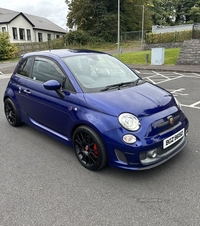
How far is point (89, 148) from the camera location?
3.23 metres

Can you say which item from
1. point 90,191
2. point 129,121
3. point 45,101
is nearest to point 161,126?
point 129,121

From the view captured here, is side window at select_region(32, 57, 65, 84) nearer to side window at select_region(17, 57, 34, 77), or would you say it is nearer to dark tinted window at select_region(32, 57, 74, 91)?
dark tinted window at select_region(32, 57, 74, 91)

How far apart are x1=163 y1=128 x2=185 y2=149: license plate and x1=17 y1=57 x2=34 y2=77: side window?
9.33 feet

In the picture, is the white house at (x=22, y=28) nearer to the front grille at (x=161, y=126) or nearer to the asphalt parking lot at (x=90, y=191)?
the asphalt parking lot at (x=90, y=191)

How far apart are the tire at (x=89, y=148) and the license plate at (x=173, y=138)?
0.79 m

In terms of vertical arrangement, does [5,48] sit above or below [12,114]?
above

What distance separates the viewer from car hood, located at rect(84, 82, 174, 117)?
3.00 meters

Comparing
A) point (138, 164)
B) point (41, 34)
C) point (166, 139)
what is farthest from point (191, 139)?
point (41, 34)

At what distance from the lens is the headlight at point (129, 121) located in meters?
2.86

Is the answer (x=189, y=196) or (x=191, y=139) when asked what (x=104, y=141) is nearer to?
(x=189, y=196)

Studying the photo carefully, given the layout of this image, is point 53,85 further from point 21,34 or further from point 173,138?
point 21,34

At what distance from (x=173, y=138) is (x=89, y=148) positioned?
1.13 m

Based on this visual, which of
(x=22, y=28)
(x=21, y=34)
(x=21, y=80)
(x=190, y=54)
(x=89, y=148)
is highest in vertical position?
(x=22, y=28)

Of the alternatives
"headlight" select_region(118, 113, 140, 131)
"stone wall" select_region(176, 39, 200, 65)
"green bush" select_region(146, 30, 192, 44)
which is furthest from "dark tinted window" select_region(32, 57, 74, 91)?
"green bush" select_region(146, 30, 192, 44)
